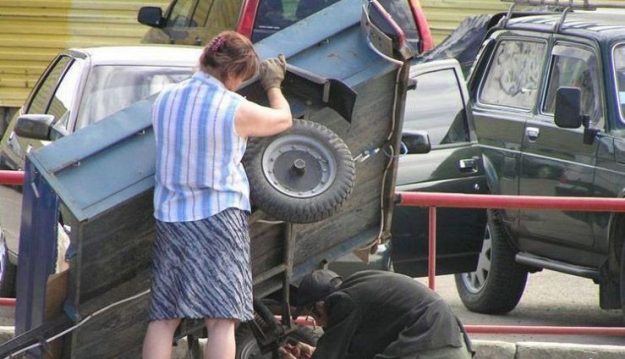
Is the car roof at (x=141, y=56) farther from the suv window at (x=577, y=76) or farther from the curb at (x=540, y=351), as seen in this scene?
the suv window at (x=577, y=76)

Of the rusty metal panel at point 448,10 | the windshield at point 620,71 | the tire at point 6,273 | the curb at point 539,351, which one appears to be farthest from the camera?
the rusty metal panel at point 448,10

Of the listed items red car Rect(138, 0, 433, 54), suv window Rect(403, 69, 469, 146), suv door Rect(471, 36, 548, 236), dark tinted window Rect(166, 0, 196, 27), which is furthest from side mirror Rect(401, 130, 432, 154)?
dark tinted window Rect(166, 0, 196, 27)

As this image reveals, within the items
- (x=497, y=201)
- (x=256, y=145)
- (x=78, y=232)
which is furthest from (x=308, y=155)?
(x=497, y=201)

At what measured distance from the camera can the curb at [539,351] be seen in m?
7.82

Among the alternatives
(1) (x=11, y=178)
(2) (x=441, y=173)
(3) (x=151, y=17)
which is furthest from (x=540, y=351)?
(3) (x=151, y=17)

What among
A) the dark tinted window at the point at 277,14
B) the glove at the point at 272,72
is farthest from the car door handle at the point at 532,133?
the glove at the point at 272,72

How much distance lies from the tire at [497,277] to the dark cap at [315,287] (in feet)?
12.6

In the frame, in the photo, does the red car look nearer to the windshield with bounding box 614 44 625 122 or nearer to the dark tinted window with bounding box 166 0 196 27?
the dark tinted window with bounding box 166 0 196 27

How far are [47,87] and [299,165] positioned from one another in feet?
12.9

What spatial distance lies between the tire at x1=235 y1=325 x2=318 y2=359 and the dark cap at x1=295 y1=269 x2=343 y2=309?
18cm

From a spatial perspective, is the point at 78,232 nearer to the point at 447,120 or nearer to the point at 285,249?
the point at 285,249

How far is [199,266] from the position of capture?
6.12m

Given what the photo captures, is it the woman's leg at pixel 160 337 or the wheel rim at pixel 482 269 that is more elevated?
the woman's leg at pixel 160 337

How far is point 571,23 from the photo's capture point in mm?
10391
